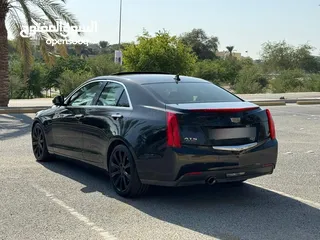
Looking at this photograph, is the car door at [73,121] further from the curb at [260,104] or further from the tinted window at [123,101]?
the curb at [260,104]

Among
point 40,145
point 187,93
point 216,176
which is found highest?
point 187,93

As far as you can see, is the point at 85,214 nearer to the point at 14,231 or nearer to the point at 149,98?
the point at 14,231

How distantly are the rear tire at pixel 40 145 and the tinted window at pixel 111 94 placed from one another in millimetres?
1821

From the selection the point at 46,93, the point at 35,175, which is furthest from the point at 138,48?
the point at 35,175

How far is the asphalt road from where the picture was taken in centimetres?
468

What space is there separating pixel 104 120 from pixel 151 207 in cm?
139

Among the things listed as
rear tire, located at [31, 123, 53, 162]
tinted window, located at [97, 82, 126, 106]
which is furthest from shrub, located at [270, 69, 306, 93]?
tinted window, located at [97, 82, 126, 106]

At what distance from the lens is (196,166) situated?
5309 millimetres

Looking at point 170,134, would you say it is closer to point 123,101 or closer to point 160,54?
point 123,101

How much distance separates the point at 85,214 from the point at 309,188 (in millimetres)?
3148

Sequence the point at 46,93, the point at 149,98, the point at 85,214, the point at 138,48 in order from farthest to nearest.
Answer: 1. the point at 46,93
2. the point at 138,48
3. the point at 149,98
4. the point at 85,214

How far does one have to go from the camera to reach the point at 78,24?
1881 centimetres

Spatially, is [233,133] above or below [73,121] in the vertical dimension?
above

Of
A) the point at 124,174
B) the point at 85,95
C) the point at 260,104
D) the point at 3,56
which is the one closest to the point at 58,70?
the point at 260,104
